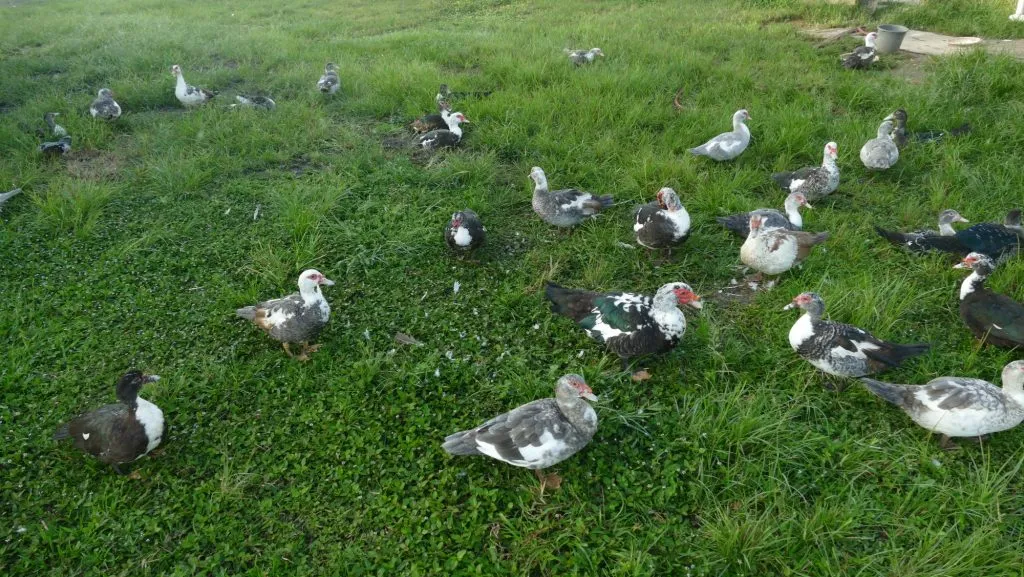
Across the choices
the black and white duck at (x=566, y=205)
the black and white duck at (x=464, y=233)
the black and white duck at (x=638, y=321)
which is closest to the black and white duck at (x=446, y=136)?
the black and white duck at (x=566, y=205)

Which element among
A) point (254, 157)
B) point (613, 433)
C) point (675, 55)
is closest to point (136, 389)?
point (613, 433)

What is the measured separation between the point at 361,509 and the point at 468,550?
705mm

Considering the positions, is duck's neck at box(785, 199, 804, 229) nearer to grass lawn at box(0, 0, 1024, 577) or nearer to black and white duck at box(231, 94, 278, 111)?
grass lawn at box(0, 0, 1024, 577)

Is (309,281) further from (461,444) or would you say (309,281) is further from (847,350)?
(847,350)

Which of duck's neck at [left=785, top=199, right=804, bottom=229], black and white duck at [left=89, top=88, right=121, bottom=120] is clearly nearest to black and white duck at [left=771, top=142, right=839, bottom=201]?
duck's neck at [left=785, top=199, right=804, bottom=229]

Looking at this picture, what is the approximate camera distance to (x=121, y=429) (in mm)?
3578

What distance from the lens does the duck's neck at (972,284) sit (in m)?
4.46

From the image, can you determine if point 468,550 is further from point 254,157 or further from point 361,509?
point 254,157

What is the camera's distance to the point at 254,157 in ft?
23.7

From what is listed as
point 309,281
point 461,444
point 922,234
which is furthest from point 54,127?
point 922,234

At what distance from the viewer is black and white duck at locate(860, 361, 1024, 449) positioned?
11.5ft

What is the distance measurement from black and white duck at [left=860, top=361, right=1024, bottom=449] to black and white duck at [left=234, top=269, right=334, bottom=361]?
4.08m

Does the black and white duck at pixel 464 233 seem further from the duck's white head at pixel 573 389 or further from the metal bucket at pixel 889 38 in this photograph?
the metal bucket at pixel 889 38

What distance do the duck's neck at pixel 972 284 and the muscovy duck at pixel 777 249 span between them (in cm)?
107
